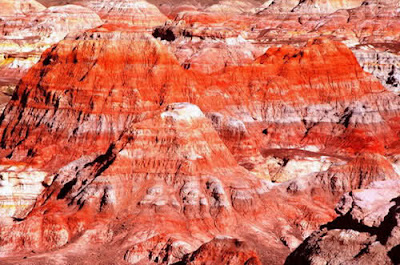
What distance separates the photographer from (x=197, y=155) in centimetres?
6178

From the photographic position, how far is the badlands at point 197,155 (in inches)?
2055

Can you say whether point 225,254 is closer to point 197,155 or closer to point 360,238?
point 360,238

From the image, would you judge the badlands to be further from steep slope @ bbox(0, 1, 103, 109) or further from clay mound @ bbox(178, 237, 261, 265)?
steep slope @ bbox(0, 1, 103, 109)

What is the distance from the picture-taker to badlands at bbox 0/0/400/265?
171 feet

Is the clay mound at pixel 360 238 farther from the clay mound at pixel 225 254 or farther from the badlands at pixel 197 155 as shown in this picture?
the clay mound at pixel 225 254

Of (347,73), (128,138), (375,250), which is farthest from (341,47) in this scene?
(375,250)

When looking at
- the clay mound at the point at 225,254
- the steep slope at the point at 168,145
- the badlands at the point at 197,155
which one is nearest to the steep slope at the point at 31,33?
the badlands at the point at 197,155

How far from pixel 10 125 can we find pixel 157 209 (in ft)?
98.7

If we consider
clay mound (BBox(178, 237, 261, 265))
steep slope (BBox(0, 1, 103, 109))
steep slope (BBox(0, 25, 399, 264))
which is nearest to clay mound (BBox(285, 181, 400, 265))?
clay mound (BBox(178, 237, 261, 265))

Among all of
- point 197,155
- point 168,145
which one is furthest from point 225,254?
point 168,145

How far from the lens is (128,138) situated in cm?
6188

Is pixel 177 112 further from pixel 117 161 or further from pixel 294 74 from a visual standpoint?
pixel 294 74

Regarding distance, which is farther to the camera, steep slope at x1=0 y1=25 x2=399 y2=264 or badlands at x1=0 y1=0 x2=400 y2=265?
steep slope at x1=0 y1=25 x2=399 y2=264

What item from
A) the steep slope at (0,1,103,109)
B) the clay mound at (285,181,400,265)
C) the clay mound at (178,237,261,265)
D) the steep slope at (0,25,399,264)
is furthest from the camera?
the steep slope at (0,1,103,109)
